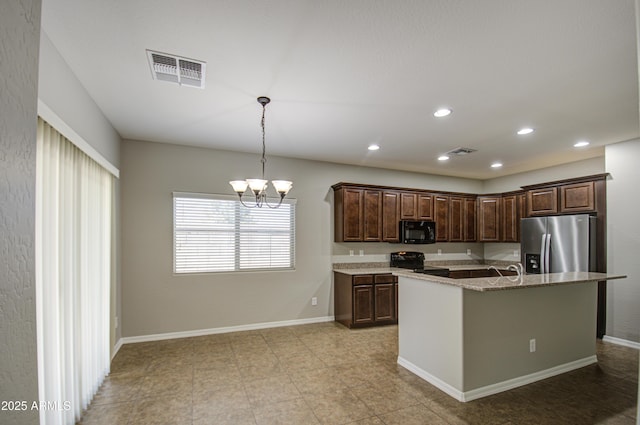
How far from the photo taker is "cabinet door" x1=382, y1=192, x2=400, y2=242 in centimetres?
583

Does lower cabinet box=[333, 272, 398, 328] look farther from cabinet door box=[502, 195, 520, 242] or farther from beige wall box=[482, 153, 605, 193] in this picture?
beige wall box=[482, 153, 605, 193]

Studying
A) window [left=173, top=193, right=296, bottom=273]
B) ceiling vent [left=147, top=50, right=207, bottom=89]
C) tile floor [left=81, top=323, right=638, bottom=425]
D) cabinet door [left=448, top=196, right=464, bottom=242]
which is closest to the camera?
ceiling vent [left=147, top=50, right=207, bottom=89]

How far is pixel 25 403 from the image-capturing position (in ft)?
2.32

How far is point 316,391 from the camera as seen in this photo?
307cm

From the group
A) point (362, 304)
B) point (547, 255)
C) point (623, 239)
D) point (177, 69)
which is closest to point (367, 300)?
point (362, 304)

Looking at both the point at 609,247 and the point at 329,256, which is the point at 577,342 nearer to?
the point at 609,247

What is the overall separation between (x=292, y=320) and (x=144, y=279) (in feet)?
7.71

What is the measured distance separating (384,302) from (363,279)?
0.57 metres

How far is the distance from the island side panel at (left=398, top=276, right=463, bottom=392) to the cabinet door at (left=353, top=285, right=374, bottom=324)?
1.41 metres

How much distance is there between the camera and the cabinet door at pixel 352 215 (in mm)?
5492

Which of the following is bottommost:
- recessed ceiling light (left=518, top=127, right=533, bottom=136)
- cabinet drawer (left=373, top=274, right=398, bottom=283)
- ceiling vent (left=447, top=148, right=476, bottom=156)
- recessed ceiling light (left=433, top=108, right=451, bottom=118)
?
cabinet drawer (left=373, top=274, right=398, bottom=283)

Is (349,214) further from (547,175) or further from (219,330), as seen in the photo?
(547,175)

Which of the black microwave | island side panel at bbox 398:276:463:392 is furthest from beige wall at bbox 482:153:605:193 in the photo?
island side panel at bbox 398:276:463:392

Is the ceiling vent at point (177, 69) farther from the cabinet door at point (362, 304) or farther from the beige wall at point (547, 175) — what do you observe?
the beige wall at point (547, 175)
